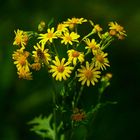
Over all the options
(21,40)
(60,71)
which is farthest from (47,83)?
(60,71)

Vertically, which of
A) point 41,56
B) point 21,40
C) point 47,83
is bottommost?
point 41,56

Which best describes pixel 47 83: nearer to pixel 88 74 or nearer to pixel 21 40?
pixel 21 40

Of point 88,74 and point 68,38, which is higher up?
point 68,38

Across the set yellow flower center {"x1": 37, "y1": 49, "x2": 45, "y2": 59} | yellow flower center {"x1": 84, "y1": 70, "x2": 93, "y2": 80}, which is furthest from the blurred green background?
yellow flower center {"x1": 37, "y1": 49, "x2": 45, "y2": 59}

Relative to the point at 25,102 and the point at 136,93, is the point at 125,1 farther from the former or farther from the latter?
the point at 25,102

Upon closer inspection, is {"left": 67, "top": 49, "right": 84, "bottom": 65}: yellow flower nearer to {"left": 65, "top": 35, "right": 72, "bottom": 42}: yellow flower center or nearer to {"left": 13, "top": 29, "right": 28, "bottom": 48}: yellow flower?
{"left": 65, "top": 35, "right": 72, "bottom": 42}: yellow flower center

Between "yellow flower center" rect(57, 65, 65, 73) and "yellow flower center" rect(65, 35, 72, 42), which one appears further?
"yellow flower center" rect(65, 35, 72, 42)

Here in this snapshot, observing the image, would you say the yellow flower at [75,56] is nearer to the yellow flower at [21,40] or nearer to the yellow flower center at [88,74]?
the yellow flower center at [88,74]

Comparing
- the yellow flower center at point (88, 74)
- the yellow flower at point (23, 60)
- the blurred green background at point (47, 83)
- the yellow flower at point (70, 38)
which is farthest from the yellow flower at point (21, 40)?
the blurred green background at point (47, 83)

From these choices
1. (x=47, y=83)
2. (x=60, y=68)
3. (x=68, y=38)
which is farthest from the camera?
(x=47, y=83)
